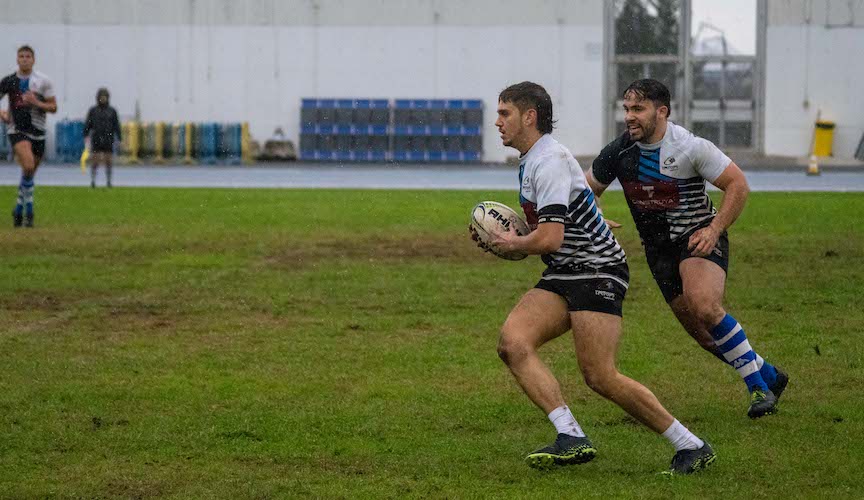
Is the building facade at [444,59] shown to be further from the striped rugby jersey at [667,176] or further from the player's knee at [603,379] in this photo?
the player's knee at [603,379]

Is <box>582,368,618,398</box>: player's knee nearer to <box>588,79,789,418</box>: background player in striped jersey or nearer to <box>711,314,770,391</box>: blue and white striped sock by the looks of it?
<box>588,79,789,418</box>: background player in striped jersey

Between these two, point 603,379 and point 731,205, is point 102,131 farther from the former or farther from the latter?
point 603,379

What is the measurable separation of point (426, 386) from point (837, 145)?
4020 cm

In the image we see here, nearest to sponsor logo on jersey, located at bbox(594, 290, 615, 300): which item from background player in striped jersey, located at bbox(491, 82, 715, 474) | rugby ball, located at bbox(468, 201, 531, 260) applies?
background player in striped jersey, located at bbox(491, 82, 715, 474)

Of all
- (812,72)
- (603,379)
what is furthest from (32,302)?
(812,72)

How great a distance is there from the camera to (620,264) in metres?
6.60

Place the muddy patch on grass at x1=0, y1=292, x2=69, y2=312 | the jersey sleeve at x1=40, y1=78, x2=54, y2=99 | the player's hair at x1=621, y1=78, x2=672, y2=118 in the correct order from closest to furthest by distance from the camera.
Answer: the player's hair at x1=621, y1=78, x2=672, y2=118 → the muddy patch on grass at x1=0, y1=292, x2=69, y2=312 → the jersey sleeve at x1=40, y1=78, x2=54, y2=99

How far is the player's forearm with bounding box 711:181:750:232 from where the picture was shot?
753 cm

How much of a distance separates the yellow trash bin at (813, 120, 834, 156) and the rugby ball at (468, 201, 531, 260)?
40901mm

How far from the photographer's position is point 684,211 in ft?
26.1

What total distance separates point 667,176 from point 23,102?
14.5 meters

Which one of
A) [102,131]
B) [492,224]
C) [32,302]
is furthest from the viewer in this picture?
[102,131]

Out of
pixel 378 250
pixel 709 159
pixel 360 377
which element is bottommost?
pixel 360 377

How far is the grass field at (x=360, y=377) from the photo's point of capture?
636 cm
